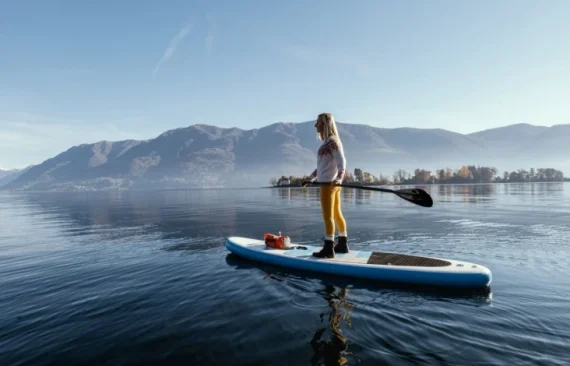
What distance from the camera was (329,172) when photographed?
8836 mm

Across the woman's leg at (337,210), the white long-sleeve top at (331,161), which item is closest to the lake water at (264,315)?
the woman's leg at (337,210)

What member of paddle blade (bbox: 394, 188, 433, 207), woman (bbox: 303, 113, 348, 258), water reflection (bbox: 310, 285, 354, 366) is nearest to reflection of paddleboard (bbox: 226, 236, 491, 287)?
woman (bbox: 303, 113, 348, 258)

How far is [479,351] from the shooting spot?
446 centimetres

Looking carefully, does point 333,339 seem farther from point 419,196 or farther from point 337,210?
point 419,196

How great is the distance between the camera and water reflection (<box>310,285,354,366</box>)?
4324mm

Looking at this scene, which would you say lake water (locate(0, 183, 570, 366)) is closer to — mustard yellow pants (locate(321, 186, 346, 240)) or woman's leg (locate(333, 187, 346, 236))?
mustard yellow pants (locate(321, 186, 346, 240))

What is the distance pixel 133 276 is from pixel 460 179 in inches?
8707

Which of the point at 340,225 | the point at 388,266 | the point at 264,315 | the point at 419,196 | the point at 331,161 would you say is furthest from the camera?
the point at 419,196

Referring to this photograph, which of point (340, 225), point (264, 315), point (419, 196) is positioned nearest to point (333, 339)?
point (264, 315)

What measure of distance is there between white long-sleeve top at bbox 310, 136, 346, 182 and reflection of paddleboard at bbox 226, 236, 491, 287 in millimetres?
2508

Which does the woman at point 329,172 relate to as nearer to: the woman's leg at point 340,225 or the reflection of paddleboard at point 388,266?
the woman's leg at point 340,225

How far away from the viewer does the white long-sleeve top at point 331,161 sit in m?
8.73

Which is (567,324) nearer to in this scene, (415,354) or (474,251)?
(415,354)

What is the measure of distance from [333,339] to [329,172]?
16.2ft
